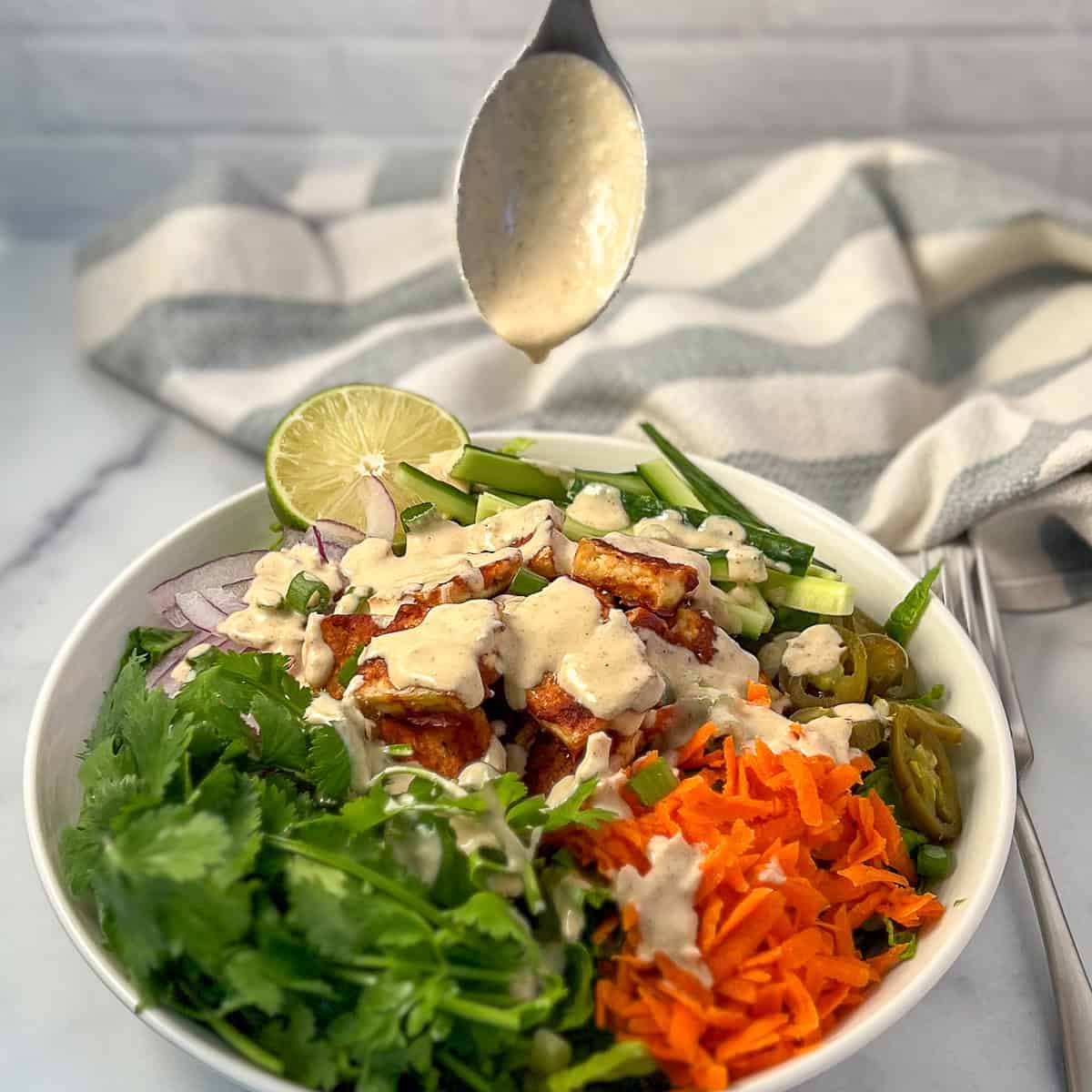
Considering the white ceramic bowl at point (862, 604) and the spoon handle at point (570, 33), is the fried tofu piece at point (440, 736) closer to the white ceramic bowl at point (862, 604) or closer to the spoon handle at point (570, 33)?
the white ceramic bowl at point (862, 604)

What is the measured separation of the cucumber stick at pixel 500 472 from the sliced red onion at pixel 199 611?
0.50 m

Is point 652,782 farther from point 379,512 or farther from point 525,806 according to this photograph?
point 379,512

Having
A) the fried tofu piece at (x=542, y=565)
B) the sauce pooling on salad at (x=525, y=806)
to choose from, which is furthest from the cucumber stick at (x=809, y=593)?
the fried tofu piece at (x=542, y=565)

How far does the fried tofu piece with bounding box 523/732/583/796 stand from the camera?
1918 millimetres

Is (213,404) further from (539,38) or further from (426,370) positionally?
(539,38)

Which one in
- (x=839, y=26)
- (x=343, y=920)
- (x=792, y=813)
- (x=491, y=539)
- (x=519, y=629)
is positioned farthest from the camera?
(x=839, y=26)

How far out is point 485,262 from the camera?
2447 millimetres

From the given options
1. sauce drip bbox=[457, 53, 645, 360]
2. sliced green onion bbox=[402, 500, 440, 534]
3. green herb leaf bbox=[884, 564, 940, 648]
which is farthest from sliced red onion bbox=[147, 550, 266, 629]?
green herb leaf bbox=[884, 564, 940, 648]

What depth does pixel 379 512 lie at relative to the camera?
2.43 meters

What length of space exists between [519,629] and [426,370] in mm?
1304

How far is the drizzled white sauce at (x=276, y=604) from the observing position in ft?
7.12

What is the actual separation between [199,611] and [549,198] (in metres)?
0.97

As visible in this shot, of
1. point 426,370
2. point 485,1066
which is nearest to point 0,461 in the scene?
point 426,370

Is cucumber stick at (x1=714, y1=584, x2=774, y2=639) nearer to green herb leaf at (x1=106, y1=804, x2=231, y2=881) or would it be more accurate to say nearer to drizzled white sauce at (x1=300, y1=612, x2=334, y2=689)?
drizzled white sauce at (x1=300, y1=612, x2=334, y2=689)
